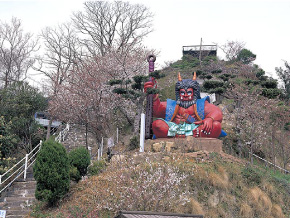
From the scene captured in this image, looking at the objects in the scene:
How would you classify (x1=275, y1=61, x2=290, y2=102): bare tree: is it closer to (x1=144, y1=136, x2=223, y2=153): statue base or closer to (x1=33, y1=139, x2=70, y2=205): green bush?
(x1=144, y1=136, x2=223, y2=153): statue base

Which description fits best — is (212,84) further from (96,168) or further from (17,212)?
(17,212)

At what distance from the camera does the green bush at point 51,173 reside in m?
11.5

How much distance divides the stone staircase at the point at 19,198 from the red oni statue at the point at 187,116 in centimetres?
570

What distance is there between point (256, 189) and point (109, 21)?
20528 mm

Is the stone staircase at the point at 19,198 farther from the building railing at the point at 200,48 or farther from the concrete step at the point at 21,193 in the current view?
the building railing at the point at 200,48

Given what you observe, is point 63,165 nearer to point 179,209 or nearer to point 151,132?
point 179,209

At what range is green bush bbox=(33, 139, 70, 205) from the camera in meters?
11.5

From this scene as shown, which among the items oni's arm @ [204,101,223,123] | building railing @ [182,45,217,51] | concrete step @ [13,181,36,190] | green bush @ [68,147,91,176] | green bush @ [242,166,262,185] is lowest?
concrete step @ [13,181,36,190]

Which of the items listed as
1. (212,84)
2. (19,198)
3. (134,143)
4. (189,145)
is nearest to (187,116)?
(189,145)

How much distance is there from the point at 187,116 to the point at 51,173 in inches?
267

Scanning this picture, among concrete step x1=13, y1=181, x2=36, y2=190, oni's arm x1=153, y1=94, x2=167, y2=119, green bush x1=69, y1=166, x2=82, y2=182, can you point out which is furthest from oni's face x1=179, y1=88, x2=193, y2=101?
concrete step x1=13, y1=181, x2=36, y2=190

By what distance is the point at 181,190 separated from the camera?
11.1 m

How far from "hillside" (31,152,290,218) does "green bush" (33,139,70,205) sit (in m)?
0.51

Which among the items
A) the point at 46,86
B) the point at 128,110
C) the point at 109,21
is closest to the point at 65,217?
the point at 128,110
